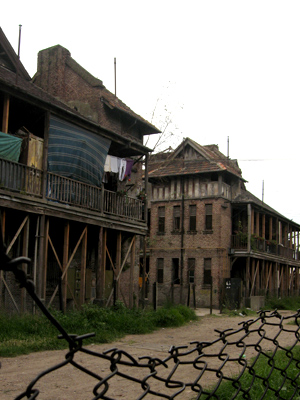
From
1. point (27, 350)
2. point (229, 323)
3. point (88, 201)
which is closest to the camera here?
point (27, 350)


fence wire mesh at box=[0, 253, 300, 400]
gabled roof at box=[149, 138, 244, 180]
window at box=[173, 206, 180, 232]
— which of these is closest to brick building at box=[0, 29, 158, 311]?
fence wire mesh at box=[0, 253, 300, 400]

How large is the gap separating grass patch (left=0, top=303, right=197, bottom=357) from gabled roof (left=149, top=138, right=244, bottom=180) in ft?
53.3

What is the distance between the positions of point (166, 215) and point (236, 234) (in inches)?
206

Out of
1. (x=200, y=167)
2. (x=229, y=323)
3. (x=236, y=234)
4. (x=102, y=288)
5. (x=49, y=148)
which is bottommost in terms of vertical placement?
(x=229, y=323)

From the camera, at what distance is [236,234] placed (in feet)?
113

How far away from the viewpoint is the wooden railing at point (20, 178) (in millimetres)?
14266

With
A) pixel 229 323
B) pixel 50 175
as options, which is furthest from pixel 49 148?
pixel 229 323

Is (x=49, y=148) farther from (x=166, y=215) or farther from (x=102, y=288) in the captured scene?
(x=166, y=215)

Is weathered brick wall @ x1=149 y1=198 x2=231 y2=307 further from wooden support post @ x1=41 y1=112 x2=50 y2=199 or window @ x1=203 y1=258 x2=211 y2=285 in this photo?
wooden support post @ x1=41 y1=112 x2=50 y2=199

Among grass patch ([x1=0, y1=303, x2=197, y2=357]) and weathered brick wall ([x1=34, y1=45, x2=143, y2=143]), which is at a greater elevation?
weathered brick wall ([x1=34, y1=45, x2=143, y2=143])

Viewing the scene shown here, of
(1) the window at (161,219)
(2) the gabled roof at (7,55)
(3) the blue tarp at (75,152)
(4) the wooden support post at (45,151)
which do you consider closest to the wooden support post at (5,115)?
(4) the wooden support post at (45,151)

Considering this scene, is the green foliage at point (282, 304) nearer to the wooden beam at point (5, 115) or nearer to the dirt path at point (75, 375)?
the dirt path at point (75, 375)

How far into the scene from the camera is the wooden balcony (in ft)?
47.9

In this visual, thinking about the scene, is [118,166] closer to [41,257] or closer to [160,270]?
[41,257]
